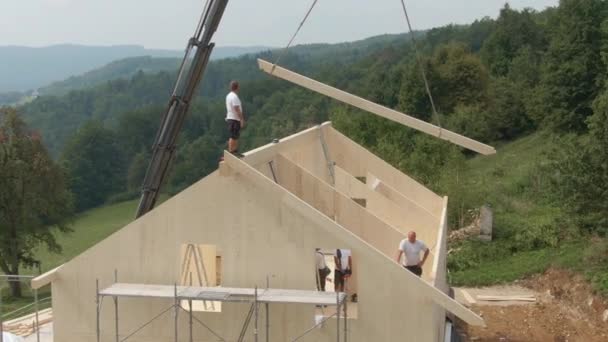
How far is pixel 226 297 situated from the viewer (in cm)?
1257

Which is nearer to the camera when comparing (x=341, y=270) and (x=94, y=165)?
(x=341, y=270)

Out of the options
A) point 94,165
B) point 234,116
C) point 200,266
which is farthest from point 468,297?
point 94,165

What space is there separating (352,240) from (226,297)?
7.55 feet

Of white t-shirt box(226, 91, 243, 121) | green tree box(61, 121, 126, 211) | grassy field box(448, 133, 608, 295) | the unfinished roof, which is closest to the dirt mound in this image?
grassy field box(448, 133, 608, 295)

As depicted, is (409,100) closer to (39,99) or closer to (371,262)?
(371,262)

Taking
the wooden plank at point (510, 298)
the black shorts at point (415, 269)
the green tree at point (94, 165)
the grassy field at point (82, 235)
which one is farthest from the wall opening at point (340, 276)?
the green tree at point (94, 165)

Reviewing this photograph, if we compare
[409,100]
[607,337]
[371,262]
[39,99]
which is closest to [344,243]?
[371,262]

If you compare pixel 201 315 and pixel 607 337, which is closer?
pixel 201 315

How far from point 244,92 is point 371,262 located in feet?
340

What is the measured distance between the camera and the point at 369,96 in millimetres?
74438

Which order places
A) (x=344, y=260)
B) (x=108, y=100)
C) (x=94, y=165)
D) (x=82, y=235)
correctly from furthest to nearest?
(x=108, y=100) < (x=94, y=165) < (x=82, y=235) < (x=344, y=260)

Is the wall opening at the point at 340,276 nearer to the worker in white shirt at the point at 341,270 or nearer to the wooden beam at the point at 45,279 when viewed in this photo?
the worker in white shirt at the point at 341,270

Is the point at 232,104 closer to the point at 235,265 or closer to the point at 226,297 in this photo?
the point at 235,265

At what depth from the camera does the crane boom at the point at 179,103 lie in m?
16.2
